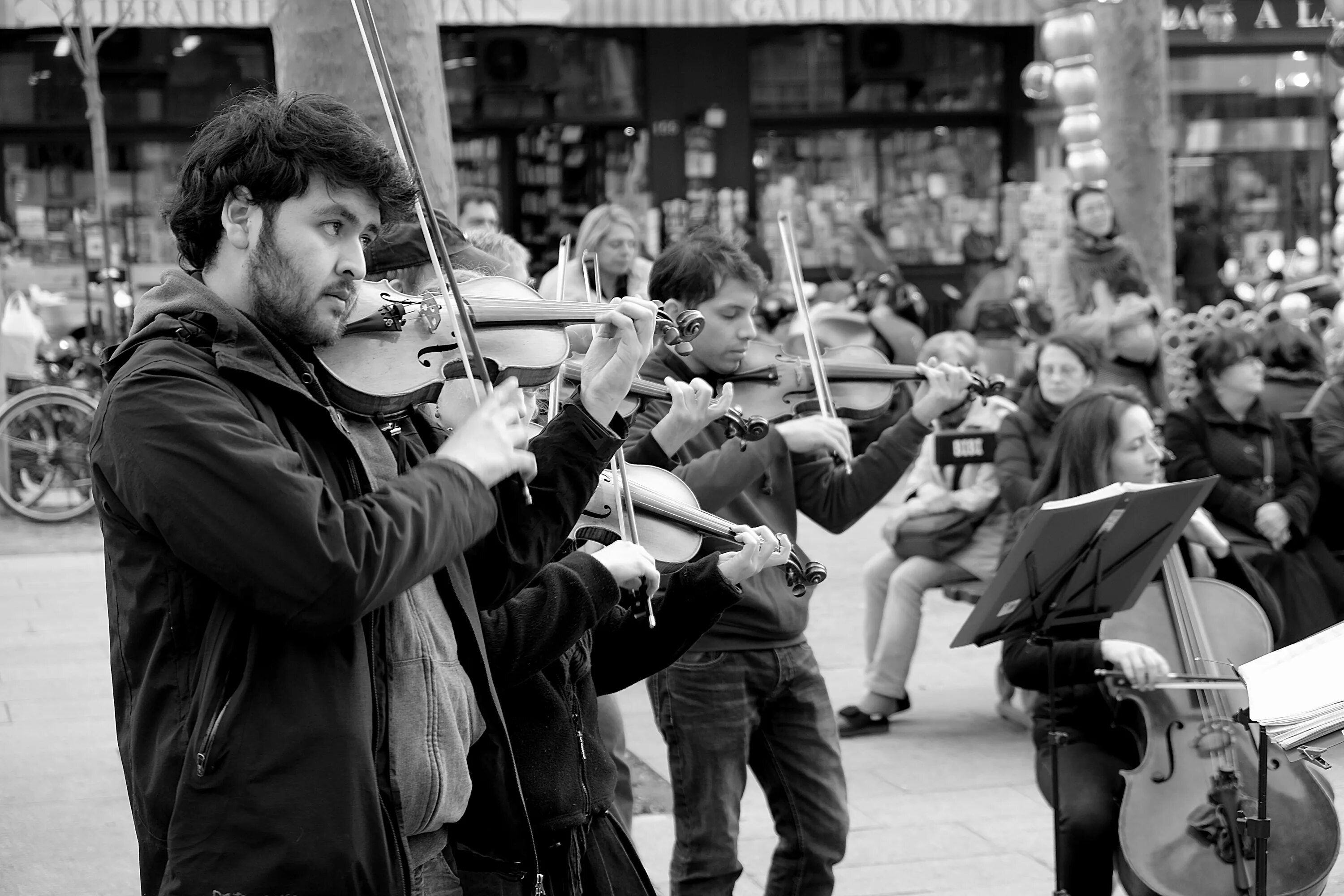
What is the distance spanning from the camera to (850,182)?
1648 centimetres

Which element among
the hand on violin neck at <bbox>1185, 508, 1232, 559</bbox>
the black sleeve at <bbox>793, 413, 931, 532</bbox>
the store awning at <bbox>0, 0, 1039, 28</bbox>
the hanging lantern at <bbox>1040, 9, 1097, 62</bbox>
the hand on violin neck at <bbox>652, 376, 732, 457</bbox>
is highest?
the store awning at <bbox>0, 0, 1039, 28</bbox>

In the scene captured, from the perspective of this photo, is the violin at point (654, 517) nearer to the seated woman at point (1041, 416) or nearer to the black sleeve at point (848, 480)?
the black sleeve at point (848, 480)

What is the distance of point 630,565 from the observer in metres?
2.60

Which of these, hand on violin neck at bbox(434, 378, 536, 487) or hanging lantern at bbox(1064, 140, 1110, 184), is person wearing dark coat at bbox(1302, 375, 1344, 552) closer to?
hanging lantern at bbox(1064, 140, 1110, 184)

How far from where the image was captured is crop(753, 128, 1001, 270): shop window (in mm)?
16109

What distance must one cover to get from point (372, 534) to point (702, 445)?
1948 mm

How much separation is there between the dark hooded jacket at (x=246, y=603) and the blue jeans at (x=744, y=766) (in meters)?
1.55

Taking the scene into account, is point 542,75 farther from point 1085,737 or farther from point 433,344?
point 433,344

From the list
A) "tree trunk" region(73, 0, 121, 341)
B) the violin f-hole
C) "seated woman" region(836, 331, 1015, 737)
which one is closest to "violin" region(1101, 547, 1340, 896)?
the violin f-hole

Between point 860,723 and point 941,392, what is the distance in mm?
2173

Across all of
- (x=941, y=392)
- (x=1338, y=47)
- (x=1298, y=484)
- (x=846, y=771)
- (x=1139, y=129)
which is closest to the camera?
(x=941, y=392)

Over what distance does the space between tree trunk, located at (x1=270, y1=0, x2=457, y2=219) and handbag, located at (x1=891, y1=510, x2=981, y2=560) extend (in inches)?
89.8

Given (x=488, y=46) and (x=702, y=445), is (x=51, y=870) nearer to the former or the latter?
(x=702, y=445)

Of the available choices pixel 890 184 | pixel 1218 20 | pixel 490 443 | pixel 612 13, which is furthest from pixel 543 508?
pixel 890 184
